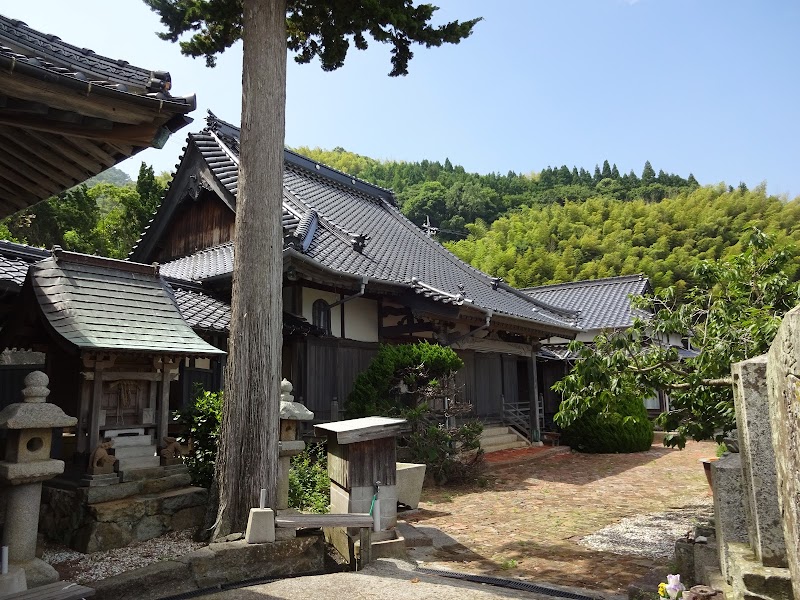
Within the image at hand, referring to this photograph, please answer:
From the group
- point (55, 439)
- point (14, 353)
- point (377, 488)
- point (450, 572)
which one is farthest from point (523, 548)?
point (14, 353)

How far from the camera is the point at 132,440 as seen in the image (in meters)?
6.36

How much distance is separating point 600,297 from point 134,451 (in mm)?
22854

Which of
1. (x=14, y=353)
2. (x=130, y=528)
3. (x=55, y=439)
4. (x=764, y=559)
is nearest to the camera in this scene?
(x=764, y=559)

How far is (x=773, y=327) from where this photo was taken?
4660 millimetres

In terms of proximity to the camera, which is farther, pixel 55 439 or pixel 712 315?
pixel 55 439

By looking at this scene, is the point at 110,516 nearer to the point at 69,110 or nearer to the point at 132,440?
the point at 132,440

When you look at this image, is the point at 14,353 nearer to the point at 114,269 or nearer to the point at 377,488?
the point at 114,269

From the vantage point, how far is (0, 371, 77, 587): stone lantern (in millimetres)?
3975

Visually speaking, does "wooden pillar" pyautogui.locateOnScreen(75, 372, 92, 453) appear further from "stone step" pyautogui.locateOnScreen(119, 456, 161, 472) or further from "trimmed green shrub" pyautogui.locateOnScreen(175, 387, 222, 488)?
"trimmed green shrub" pyautogui.locateOnScreen(175, 387, 222, 488)

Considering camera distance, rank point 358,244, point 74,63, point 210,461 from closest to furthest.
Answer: point 74,63, point 210,461, point 358,244

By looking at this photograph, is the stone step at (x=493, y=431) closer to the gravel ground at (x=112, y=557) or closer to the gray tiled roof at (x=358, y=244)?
the gray tiled roof at (x=358, y=244)

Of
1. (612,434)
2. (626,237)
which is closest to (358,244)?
(612,434)

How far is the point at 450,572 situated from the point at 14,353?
7.51 meters

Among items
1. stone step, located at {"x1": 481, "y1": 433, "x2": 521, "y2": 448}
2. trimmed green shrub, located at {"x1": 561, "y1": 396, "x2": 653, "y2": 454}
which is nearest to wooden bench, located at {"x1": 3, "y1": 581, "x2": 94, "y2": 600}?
stone step, located at {"x1": 481, "y1": 433, "x2": 521, "y2": 448}
